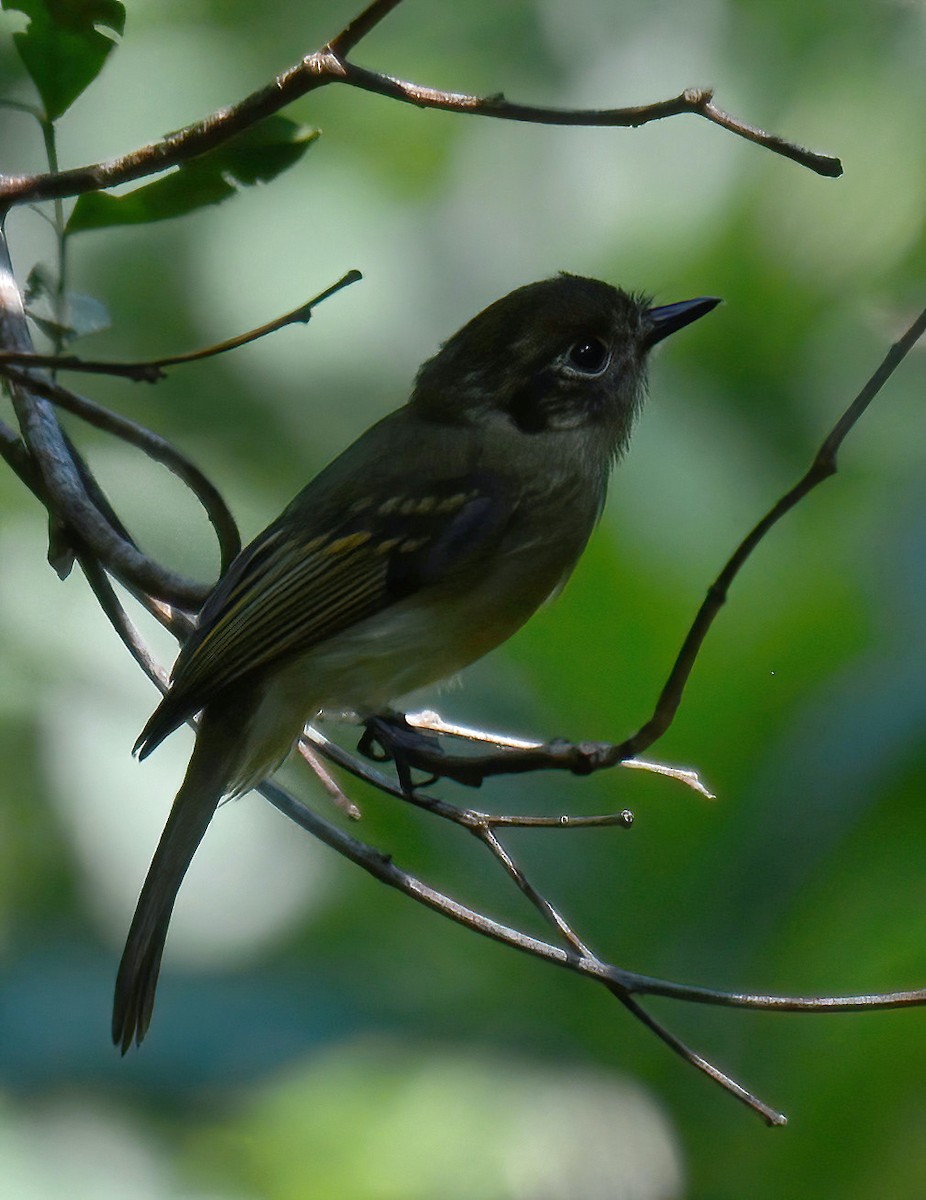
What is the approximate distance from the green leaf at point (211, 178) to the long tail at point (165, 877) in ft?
2.60

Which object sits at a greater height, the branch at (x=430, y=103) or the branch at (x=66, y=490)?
the branch at (x=430, y=103)

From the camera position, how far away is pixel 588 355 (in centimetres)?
301

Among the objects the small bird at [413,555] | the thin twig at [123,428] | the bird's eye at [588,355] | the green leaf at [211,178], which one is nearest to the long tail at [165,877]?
the small bird at [413,555]

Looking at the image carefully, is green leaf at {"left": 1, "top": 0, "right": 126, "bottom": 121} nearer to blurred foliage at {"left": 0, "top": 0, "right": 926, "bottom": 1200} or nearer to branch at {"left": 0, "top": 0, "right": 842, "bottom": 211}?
branch at {"left": 0, "top": 0, "right": 842, "bottom": 211}

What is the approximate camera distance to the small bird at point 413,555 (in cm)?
252

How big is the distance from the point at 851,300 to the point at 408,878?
265 centimetres

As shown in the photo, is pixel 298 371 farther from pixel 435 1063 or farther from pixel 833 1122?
pixel 833 1122

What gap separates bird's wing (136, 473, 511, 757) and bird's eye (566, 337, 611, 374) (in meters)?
0.31

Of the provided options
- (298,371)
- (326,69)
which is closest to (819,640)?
(298,371)

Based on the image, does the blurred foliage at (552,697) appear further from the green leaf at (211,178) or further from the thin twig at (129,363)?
the thin twig at (129,363)

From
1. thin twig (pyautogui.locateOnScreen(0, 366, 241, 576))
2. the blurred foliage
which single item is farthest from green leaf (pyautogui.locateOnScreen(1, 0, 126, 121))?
the blurred foliage

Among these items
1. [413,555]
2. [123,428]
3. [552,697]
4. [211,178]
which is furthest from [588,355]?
[123,428]

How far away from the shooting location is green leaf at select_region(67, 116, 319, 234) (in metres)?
2.31

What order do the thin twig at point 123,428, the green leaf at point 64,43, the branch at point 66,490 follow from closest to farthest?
the thin twig at point 123,428, the branch at point 66,490, the green leaf at point 64,43
